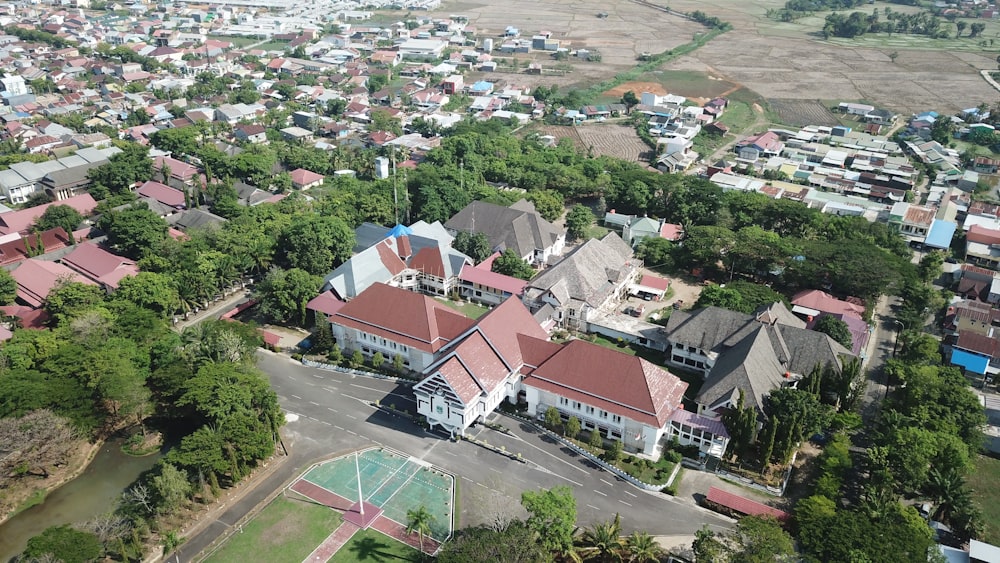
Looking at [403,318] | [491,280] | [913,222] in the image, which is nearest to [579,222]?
[491,280]

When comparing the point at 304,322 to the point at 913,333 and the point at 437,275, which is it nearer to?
the point at 437,275

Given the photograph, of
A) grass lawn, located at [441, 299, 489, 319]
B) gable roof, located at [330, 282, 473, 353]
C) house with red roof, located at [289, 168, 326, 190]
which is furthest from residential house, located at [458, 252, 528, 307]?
house with red roof, located at [289, 168, 326, 190]

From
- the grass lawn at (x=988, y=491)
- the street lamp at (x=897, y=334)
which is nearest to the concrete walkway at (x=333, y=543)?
the grass lawn at (x=988, y=491)

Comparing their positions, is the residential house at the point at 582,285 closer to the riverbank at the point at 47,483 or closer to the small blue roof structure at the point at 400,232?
the small blue roof structure at the point at 400,232

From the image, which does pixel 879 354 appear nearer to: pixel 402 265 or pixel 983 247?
pixel 983 247

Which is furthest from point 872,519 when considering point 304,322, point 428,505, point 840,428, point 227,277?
point 227,277

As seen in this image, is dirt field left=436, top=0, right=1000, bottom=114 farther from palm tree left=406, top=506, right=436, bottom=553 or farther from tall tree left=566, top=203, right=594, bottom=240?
palm tree left=406, top=506, right=436, bottom=553
